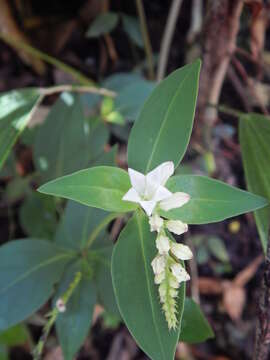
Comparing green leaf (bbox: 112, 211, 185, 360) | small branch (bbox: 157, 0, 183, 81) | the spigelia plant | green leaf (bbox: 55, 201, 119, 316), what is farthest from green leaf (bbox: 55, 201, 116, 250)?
small branch (bbox: 157, 0, 183, 81)

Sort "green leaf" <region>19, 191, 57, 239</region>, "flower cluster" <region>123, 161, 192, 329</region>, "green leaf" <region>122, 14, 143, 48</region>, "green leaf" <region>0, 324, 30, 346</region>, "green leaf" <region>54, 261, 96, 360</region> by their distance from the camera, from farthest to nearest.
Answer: "green leaf" <region>122, 14, 143, 48</region> → "green leaf" <region>19, 191, 57, 239</region> → "green leaf" <region>0, 324, 30, 346</region> → "green leaf" <region>54, 261, 96, 360</region> → "flower cluster" <region>123, 161, 192, 329</region>

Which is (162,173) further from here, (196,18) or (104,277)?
(196,18)

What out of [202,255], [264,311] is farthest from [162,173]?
[202,255]

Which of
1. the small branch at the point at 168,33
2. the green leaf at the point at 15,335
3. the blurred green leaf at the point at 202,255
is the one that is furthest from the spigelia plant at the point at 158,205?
the small branch at the point at 168,33

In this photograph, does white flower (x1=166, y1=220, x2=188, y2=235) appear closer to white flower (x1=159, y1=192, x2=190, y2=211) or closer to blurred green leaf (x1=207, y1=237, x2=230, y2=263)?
white flower (x1=159, y1=192, x2=190, y2=211)

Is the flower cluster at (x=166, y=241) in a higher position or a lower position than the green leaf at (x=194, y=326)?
higher

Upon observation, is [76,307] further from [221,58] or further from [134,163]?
[221,58]

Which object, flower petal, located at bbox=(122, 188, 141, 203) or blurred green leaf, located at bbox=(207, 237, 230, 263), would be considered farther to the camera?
blurred green leaf, located at bbox=(207, 237, 230, 263)

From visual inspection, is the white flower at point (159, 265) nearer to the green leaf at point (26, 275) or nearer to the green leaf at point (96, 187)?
the green leaf at point (96, 187)
